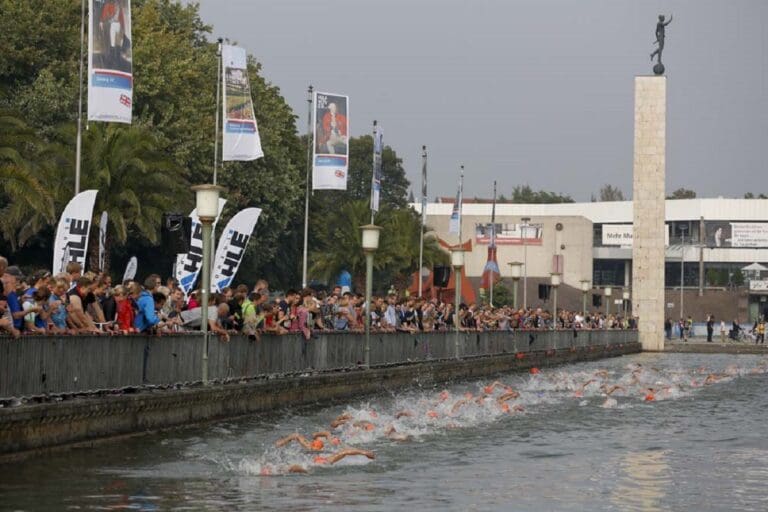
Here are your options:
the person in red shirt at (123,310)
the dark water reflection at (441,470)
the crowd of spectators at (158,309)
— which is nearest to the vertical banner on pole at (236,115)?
the crowd of spectators at (158,309)

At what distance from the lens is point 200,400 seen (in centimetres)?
2639

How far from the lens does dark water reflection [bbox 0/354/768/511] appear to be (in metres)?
17.7

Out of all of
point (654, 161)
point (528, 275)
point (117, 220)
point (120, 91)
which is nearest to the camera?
point (120, 91)

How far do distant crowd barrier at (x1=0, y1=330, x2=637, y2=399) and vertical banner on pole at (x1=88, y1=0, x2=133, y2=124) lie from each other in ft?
21.3

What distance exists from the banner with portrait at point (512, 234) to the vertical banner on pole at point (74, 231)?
10933 cm

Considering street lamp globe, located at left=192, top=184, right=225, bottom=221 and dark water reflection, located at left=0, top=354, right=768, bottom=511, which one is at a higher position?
street lamp globe, located at left=192, top=184, right=225, bottom=221

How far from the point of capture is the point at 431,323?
4769 cm

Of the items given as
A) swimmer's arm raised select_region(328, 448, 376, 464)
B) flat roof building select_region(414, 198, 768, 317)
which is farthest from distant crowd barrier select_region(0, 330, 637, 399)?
flat roof building select_region(414, 198, 768, 317)

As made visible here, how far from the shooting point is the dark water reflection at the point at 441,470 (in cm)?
1769

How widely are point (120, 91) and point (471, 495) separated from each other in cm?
1932

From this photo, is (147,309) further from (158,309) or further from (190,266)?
(190,266)

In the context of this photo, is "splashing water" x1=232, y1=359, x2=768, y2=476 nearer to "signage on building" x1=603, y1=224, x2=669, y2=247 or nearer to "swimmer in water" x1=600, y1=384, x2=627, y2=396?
"swimmer in water" x1=600, y1=384, x2=627, y2=396

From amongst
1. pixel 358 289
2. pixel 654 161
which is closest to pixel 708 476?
pixel 654 161

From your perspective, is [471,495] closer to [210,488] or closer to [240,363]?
[210,488]
